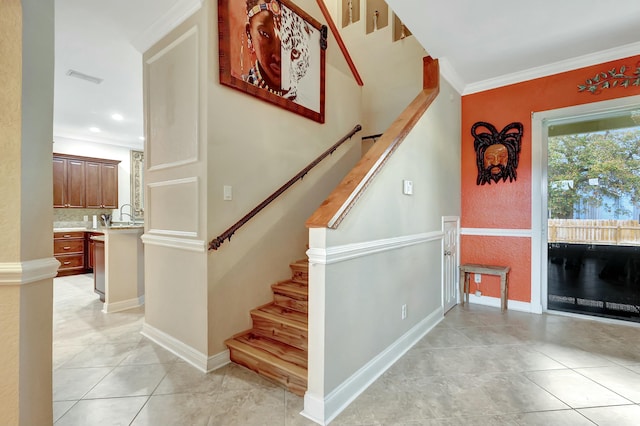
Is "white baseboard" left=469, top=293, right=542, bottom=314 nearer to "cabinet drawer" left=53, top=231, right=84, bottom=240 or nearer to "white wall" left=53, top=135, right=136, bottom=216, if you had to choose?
"cabinet drawer" left=53, top=231, right=84, bottom=240

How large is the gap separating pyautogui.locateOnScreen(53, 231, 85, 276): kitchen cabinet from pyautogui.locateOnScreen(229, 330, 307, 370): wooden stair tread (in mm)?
4870

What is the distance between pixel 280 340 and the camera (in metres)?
2.34

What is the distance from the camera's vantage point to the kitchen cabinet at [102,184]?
589 centimetres

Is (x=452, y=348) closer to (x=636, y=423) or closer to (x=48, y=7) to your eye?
(x=636, y=423)

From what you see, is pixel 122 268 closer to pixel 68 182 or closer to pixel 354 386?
pixel 354 386

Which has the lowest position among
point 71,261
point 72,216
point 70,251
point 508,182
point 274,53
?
point 71,261

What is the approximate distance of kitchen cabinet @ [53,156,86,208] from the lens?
216 inches

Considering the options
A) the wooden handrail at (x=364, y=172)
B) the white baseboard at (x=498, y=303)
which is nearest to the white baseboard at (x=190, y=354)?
the wooden handrail at (x=364, y=172)

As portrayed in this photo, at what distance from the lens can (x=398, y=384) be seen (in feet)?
6.61

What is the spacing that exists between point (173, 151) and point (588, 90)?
420 centimetres

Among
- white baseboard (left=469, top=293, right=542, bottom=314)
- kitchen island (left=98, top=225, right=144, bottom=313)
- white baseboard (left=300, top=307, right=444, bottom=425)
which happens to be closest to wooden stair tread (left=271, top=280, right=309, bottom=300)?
white baseboard (left=300, top=307, right=444, bottom=425)

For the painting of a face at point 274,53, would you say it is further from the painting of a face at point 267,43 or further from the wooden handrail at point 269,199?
the wooden handrail at point 269,199

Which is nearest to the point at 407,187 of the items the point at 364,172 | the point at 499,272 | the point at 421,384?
the point at 364,172

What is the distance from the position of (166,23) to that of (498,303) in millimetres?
4503
